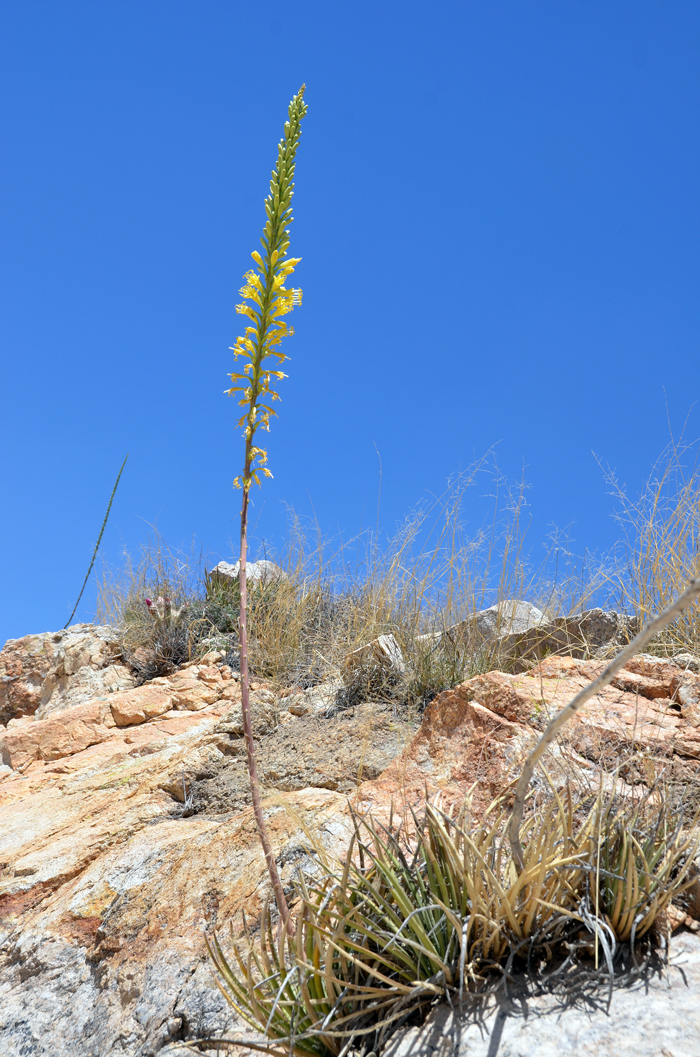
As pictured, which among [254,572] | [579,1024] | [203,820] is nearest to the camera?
[579,1024]

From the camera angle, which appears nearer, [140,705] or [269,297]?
[269,297]

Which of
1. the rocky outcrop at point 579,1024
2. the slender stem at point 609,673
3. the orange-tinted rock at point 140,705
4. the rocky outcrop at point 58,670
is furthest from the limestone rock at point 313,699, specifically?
the slender stem at point 609,673

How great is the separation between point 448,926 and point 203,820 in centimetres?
188

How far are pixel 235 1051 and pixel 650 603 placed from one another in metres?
3.93

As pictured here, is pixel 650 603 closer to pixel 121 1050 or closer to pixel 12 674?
pixel 121 1050

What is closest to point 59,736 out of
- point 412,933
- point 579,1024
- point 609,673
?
point 412,933

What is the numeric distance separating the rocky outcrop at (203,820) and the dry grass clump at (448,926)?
26 centimetres

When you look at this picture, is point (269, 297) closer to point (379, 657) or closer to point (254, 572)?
point (379, 657)

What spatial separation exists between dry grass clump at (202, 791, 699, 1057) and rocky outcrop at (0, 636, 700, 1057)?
0.86 ft

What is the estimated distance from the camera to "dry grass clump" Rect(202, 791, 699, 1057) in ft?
5.61

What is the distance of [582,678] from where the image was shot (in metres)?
3.27

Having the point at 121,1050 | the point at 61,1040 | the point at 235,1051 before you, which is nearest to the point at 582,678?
the point at 235,1051

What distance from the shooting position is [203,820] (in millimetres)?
3398

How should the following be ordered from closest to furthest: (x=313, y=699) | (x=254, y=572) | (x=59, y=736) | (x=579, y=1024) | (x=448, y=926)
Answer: (x=579, y=1024), (x=448, y=926), (x=313, y=699), (x=59, y=736), (x=254, y=572)
